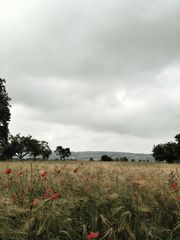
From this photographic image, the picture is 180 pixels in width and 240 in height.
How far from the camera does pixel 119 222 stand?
12.2 ft

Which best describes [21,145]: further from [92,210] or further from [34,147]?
[92,210]

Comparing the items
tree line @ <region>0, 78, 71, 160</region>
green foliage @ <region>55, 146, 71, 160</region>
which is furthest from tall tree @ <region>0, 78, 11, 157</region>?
green foliage @ <region>55, 146, 71, 160</region>

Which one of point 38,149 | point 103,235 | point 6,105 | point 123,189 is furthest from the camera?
point 38,149

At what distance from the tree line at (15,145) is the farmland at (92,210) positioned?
37.1 meters

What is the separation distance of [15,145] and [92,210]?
7524 centimetres

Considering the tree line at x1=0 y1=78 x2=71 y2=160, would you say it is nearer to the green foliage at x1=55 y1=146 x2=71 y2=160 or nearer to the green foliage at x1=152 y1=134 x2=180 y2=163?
the green foliage at x1=55 y1=146 x2=71 y2=160

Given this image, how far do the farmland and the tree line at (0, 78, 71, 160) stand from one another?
37150 mm

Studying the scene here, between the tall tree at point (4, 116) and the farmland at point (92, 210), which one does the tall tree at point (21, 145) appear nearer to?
the tall tree at point (4, 116)

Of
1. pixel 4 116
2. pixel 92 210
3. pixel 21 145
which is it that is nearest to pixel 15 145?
pixel 21 145

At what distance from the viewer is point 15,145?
253ft

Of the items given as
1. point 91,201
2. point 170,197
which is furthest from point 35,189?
point 170,197

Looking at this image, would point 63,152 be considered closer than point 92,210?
No

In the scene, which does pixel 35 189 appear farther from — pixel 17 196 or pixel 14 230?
pixel 14 230

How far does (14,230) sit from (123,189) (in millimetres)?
1572
